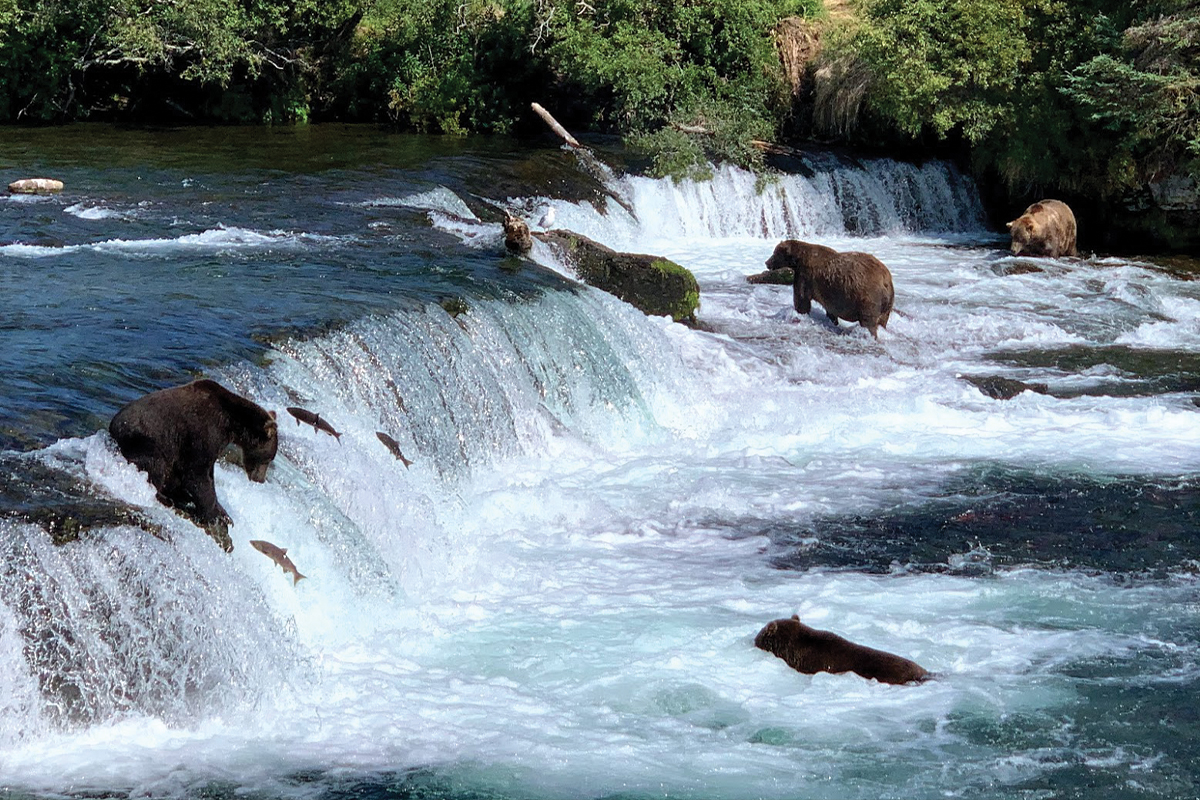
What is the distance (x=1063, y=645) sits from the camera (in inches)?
278

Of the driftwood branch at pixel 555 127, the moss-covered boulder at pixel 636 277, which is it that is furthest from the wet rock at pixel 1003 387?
the driftwood branch at pixel 555 127

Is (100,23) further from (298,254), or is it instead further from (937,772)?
(937,772)

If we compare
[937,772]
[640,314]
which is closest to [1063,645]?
[937,772]

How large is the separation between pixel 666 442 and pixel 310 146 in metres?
11.5

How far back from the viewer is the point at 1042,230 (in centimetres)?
1753

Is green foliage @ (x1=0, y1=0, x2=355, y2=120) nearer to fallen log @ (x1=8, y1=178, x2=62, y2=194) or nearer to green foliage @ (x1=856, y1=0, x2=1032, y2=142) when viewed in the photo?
fallen log @ (x1=8, y1=178, x2=62, y2=194)

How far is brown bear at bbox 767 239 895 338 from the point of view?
13359 mm

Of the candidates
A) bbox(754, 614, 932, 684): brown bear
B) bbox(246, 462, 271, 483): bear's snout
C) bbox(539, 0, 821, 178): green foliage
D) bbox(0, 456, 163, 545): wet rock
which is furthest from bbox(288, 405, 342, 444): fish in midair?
bbox(539, 0, 821, 178): green foliage

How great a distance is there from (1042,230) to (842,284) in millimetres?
5308

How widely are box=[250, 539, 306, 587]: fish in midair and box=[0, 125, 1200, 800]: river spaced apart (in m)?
0.05

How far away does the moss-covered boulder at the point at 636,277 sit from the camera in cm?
1352

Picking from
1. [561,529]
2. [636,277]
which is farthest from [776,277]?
[561,529]

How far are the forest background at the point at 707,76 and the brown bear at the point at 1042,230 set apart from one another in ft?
4.14

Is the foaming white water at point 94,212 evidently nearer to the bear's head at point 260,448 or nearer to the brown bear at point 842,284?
the brown bear at point 842,284
